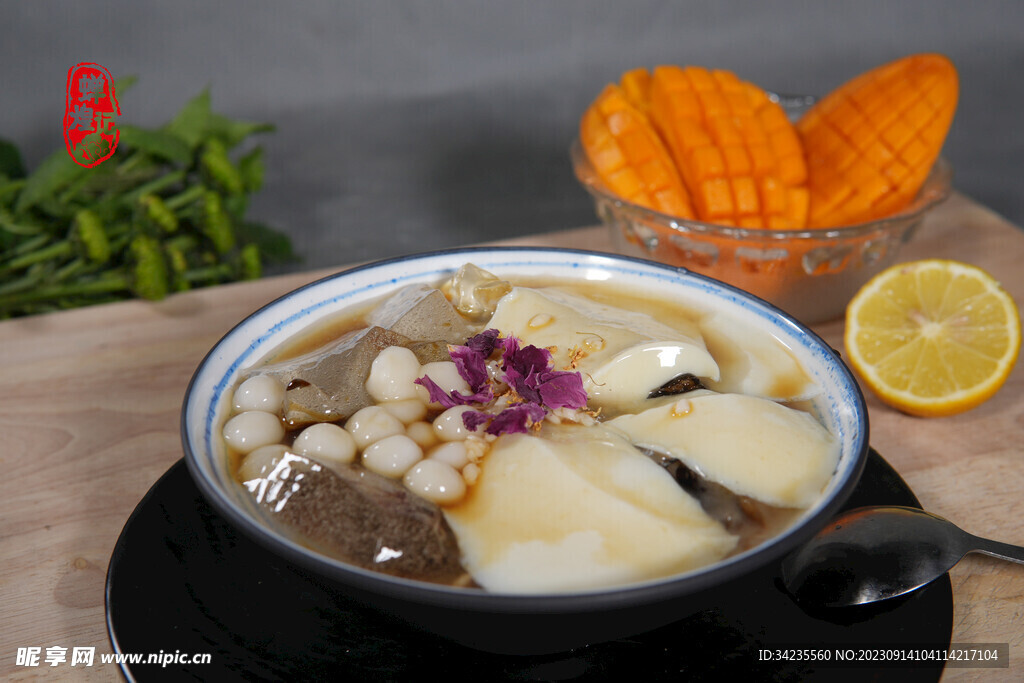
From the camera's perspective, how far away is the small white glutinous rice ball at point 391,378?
3.95 feet

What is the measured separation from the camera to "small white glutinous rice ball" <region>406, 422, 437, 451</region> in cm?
114

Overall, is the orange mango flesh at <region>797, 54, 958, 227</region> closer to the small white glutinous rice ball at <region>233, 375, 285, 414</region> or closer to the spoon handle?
the spoon handle

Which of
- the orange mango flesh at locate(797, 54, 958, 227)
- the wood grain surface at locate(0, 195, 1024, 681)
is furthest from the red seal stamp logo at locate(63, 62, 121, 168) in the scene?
the orange mango flesh at locate(797, 54, 958, 227)

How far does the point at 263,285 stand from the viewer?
190cm

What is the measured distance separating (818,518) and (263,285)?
4.47 ft

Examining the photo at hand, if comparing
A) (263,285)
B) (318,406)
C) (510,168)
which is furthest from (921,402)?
(510,168)

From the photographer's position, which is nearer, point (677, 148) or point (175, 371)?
point (175, 371)

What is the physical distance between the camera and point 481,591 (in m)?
0.81

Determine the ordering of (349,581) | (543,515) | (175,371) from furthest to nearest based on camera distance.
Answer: (175,371) < (543,515) < (349,581)

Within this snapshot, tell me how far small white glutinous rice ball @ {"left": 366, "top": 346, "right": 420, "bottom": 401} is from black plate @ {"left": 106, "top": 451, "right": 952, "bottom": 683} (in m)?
0.26

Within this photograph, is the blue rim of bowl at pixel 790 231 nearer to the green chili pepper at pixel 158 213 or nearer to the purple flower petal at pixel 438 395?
the purple flower petal at pixel 438 395

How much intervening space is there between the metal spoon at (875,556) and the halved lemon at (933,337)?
369 millimetres

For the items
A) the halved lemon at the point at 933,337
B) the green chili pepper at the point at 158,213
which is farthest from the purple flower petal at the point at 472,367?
the green chili pepper at the point at 158,213

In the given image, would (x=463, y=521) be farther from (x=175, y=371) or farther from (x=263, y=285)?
(x=263, y=285)
